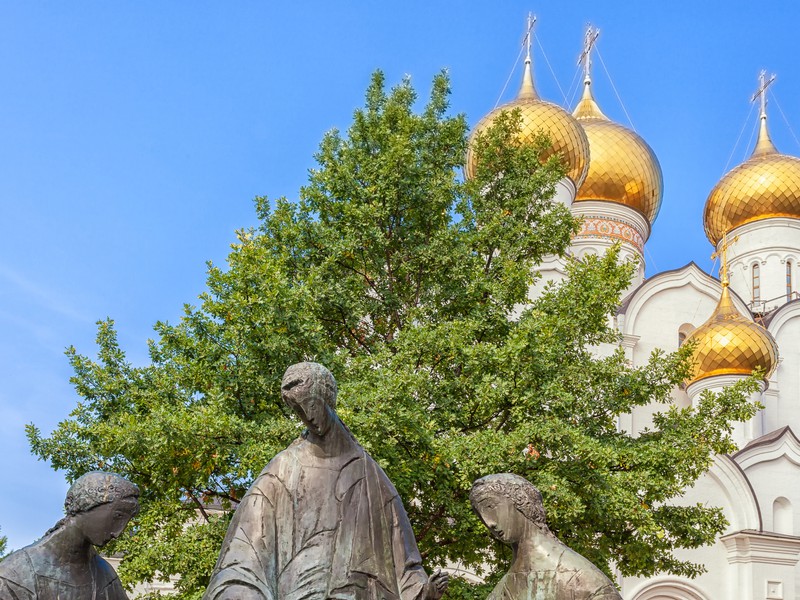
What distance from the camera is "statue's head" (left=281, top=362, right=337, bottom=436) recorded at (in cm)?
478

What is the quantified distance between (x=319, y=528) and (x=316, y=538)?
5 centimetres

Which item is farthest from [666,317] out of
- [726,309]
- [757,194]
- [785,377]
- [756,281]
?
[757,194]

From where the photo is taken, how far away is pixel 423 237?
1470 cm

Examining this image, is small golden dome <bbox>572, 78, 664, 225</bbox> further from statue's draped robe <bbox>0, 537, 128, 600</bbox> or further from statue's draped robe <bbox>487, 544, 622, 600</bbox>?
statue's draped robe <bbox>0, 537, 128, 600</bbox>

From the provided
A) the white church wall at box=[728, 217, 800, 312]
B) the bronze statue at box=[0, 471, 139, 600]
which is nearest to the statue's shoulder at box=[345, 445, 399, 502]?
the bronze statue at box=[0, 471, 139, 600]

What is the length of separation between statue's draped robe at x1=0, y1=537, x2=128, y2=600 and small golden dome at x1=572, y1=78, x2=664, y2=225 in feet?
92.6

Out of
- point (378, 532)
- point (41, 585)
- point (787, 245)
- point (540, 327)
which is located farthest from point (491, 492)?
point (787, 245)

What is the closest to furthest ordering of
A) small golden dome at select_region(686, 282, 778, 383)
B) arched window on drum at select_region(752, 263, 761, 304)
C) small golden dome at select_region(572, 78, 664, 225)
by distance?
small golden dome at select_region(686, 282, 778, 383), small golden dome at select_region(572, 78, 664, 225), arched window on drum at select_region(752, 263, 761, 304)

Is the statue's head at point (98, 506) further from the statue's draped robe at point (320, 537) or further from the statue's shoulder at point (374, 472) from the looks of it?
the statue's shoulder at point (374, 472)

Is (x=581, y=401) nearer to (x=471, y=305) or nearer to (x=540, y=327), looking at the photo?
(x=540, y=327)

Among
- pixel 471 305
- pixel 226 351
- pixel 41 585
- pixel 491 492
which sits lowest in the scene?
pixel 41 585

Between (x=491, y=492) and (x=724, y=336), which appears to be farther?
(x=724, y=336)

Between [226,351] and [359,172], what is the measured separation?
10.2 feet

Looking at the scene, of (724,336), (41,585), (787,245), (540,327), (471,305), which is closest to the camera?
(41,585)
